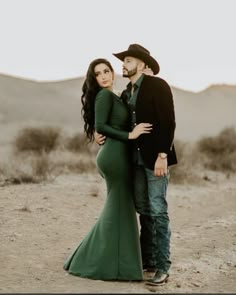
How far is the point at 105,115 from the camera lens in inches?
245

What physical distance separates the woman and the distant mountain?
4618 cm

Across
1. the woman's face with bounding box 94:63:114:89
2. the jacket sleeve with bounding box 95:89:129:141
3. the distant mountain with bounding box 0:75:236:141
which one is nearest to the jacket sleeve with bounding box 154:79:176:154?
the jacket sleeve with bounding box 95:89:129:141

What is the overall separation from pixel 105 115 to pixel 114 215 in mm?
1048

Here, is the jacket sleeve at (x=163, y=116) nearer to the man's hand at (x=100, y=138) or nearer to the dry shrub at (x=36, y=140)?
the man's hand at (x=100, y=138)

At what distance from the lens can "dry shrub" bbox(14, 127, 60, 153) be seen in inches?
1022

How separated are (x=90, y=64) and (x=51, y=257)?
2.52 m

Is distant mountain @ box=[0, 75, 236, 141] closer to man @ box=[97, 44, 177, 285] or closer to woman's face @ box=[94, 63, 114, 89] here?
woman's face @ box=[94, 63, 114, 89]

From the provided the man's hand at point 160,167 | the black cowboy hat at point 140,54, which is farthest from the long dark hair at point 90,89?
the man's hand at point 160,167

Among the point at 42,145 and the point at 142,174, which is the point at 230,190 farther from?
the point at 42,145

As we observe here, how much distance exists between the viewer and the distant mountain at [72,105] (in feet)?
212

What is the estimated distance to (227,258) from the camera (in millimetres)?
8031

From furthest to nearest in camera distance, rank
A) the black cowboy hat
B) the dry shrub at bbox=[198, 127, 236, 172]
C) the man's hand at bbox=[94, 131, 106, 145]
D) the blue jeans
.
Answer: the dry shrub at bbox=[198, 127, 236, 172], the man's hand at bbox=[94, 131, 106, 145], the black cowboy hat, the blue jeans

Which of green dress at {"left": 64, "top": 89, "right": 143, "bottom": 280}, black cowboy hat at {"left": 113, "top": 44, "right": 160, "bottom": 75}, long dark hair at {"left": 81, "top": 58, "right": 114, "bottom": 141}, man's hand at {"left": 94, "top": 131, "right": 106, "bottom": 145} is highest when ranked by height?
black cowboy hat at {"left": 113, "top": 44, "right": 160, "bottom": 75}

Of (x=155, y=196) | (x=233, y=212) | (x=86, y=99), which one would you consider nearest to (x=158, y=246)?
(x=155, y=196)
